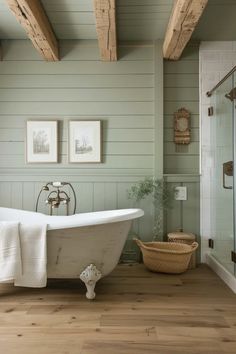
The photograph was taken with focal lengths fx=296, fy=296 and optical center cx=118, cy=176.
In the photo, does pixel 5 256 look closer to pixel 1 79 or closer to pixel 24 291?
pixel 24 291

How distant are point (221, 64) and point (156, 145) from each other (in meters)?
1.12

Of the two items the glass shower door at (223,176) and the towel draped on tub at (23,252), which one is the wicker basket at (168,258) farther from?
the towel draped on tub at (23,252)

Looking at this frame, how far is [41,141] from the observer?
318cm

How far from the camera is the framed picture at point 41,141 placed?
317 cm

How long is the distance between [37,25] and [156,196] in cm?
193

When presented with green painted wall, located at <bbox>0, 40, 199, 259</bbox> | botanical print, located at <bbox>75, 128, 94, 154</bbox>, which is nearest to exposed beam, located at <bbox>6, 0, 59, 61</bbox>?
green painted wall, located at <bbox>0, 40, 199, 259</bbox>

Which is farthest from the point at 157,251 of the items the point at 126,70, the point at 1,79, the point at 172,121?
the point at 1,79

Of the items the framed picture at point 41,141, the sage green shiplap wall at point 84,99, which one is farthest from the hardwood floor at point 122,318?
the framed picture at point 41,141

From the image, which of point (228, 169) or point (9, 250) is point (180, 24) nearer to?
point (228, 169)

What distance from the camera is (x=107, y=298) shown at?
2.20 m

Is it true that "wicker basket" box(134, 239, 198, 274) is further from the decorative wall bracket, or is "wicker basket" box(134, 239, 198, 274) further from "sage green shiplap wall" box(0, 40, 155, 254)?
the decorative wall bracket

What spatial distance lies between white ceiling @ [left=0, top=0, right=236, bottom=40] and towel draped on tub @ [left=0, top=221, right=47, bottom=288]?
189 cm

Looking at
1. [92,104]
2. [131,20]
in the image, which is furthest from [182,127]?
[131,20]

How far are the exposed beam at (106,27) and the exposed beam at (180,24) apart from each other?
1.64 ft
